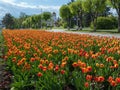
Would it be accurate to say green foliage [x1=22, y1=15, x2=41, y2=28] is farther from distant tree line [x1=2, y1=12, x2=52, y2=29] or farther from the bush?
the bush

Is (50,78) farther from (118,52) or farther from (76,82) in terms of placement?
(118,52)

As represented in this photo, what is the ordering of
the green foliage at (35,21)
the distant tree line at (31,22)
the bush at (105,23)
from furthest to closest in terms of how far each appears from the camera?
1. the green foliage at (35,21)
2. the distant tree line at (31,22)
3. the bush at (105,23)

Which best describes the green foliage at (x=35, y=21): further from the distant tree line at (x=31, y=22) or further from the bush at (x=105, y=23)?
the bush at (x=105, y=23)

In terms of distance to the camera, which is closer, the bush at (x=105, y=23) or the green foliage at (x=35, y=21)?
the bush at (x=105, y=23)

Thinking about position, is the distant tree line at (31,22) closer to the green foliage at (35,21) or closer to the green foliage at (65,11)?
the green foliage at (35,21)

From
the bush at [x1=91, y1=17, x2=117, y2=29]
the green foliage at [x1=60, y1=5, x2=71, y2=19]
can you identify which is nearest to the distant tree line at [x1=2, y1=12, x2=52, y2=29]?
the green foliage at [x1=60, y1=5, x2=71, y2=19]

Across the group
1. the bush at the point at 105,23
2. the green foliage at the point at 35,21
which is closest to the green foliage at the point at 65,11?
the bush at the point at 105,23

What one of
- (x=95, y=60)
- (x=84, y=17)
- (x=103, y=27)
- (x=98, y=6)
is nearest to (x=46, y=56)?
(x=95, y=60)

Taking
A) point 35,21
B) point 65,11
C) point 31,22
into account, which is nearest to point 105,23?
point 65,11

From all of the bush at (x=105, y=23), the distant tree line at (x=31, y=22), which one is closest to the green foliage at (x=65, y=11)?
the bush at (x=105, y=23)

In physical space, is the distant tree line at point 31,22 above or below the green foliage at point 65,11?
below

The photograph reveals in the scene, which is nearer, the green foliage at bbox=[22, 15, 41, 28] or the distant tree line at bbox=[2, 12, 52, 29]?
the distant tree line at bbox=[2, 12, 52, 29]

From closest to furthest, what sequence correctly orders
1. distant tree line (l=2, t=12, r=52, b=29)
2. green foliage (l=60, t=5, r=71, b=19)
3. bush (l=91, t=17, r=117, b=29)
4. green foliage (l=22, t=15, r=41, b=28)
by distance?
1. bush (l=91, t=17, r=117, b=29)
2. green foliage (l=60, t=5, r=71, b=19)
3. distant tree line (l=2, t=12, r=52, b=29)
4. green foliage (l=22, t=15, r=41, b=28)

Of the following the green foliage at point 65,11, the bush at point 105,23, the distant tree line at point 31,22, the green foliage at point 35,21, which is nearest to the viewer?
the bush at point 105,23
